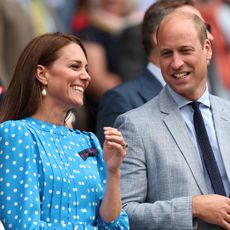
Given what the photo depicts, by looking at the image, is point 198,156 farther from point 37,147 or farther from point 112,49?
point 112,49

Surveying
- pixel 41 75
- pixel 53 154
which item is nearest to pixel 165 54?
pixel 41 75

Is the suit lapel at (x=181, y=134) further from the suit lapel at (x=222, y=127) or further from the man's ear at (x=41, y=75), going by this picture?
the man's ear at (x=41, y=75)

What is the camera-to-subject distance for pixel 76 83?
21.1 ft

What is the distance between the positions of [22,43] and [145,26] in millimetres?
1870

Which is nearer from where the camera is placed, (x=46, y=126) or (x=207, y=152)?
(x=46, y=126)

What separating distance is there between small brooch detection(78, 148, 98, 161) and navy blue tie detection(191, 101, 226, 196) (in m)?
0.70

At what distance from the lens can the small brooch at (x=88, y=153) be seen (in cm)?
634

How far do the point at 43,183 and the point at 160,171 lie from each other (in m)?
0.91

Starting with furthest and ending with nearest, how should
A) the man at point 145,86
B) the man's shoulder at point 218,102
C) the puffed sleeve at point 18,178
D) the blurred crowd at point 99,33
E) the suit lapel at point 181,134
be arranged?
the blurred crowd at point 99,33 < the man at point 145,86 < the man's shoulder at point 218,102 < the suit lapel at point 181,134 < the puffed sleeve at point 18,178

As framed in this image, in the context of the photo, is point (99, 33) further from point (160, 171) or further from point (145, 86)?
point (160, 171)

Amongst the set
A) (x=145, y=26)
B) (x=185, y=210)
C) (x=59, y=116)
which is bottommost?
(x=185, y=210)

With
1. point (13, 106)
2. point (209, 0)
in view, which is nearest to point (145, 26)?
point (13, 106)

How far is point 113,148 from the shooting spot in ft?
19.8

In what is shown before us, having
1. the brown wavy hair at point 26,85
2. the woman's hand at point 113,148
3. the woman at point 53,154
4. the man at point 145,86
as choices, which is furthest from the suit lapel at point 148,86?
the woman's hand at point 113,148
